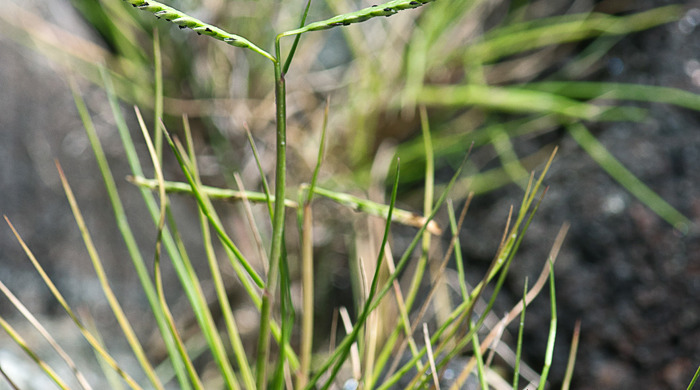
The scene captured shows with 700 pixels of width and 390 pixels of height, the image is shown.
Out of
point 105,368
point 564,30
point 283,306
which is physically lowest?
point 105,368

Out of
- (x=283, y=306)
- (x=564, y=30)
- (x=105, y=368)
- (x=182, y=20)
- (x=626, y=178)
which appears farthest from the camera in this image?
(x=564, y=30)

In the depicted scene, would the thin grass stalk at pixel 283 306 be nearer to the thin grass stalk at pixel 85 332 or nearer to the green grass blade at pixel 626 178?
the thin grass stalk at pixel 85 332

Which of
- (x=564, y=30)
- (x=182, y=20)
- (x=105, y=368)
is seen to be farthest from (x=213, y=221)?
(x=564, y=30)

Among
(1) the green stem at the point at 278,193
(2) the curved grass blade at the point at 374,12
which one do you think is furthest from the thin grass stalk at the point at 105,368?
(2) the curved grass blade at the point at 374,12

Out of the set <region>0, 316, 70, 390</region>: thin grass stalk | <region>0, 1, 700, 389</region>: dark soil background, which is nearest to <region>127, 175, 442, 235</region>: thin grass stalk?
<region>0, 316, 70, 390</region>: thin grass stalk

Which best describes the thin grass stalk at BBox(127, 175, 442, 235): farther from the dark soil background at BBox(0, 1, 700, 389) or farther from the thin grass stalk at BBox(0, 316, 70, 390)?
the dark soil background at BBox(0, 1, 700, 389)

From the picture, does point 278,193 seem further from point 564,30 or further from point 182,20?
point 564,30
